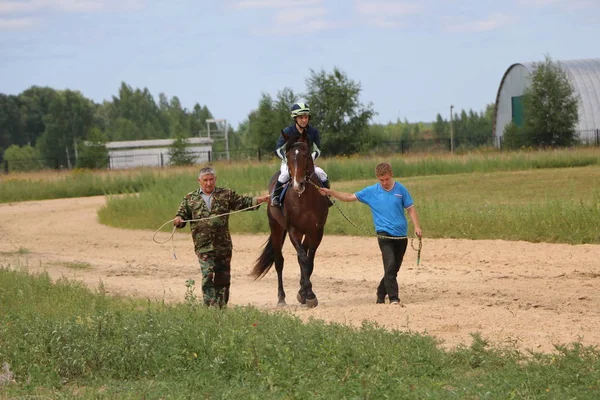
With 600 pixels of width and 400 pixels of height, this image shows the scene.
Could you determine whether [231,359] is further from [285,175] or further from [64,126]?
[64,126]

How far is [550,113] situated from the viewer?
2157 inches

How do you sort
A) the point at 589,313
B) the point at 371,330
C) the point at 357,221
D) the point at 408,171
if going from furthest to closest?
the point at 408,171 → the point at 357,221 → the point at 589,313 → the point at 371,330

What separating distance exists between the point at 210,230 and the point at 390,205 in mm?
2307

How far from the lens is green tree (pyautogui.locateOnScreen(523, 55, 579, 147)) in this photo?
54.7 metres

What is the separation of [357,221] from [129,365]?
13682 mm

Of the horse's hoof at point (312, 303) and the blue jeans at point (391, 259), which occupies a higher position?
the blue jeans at point (391, 259)

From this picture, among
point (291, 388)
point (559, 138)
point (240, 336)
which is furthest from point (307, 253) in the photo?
point (559, 138)

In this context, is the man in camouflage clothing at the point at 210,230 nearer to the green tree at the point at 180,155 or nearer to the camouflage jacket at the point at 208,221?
the camouflage jacket at the point at 208,221

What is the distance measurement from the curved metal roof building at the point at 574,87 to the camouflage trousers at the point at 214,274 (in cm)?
4837

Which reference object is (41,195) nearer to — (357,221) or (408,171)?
(408,171)

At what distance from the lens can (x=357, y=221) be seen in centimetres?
2256

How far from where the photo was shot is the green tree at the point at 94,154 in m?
64.2

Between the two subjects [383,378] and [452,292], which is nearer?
[383,378]

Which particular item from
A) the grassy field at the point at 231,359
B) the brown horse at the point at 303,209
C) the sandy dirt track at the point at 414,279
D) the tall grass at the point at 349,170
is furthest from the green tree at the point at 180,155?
the brown horse at the point at 303,209
